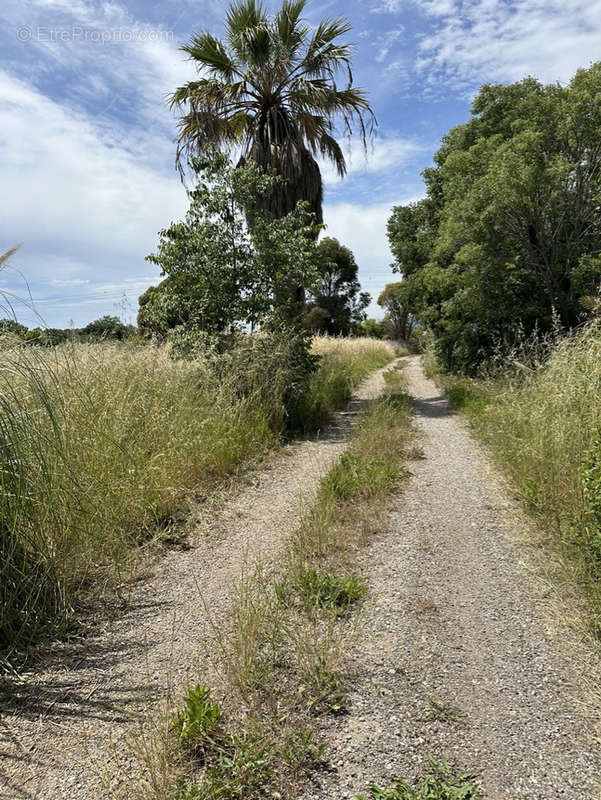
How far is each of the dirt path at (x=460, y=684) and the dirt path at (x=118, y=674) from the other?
90 centimetres

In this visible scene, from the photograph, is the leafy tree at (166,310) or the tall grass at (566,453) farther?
the leafy tree at (166,310)

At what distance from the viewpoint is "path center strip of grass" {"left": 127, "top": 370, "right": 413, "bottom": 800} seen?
6.35 feet

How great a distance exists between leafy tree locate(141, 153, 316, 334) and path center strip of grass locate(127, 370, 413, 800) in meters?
6.01

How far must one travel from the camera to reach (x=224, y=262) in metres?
9.28

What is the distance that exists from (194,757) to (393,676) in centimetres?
→ 101

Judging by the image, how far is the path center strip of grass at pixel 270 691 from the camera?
194 cm

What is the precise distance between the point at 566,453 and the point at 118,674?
3682 millimetres

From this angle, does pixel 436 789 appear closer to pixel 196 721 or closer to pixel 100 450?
pixel 196 721

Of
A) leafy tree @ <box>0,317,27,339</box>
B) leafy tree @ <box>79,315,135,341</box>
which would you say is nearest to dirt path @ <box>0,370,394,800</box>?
leafy tree @ <box>0,317,27,339</box>

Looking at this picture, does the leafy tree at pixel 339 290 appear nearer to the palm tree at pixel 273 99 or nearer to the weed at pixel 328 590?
the palm tree at pixel 273 99

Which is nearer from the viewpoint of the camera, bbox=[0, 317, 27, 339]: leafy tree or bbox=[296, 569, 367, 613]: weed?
bbox=[296, 569, 367, 613]: weed

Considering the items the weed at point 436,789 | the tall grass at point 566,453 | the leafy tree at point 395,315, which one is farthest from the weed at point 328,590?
the leafy tree at point 395,315

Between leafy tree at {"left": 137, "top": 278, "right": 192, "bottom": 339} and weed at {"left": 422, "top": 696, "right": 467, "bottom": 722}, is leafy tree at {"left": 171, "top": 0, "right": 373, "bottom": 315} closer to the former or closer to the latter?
leafy tree at {"left": 137, "top": 278, "right": 192, "bottom": 339}

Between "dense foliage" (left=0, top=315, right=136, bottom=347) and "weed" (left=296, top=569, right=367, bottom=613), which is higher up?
"dense foliage" (left=0, top=315, right=136, bottom=347)
